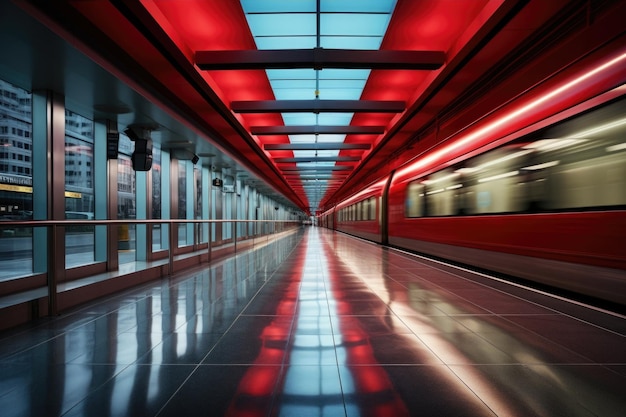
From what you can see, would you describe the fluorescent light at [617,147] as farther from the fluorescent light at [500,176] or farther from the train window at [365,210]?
the train window at [365,210]

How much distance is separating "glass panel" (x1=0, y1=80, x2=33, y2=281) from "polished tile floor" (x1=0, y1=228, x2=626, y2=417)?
1.57m

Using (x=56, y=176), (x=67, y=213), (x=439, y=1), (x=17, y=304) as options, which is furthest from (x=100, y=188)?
(x=439, y=1)

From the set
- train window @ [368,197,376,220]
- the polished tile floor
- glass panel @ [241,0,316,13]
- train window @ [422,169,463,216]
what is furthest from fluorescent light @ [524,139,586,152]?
train window @ [368,197,376,220]

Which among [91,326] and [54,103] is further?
[54,103]

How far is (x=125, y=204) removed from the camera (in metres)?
7.18

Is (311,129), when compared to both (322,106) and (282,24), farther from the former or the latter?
(282,24)

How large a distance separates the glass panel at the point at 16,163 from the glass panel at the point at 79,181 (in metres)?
0.54

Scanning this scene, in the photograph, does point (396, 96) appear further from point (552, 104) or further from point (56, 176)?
point (56, 176)

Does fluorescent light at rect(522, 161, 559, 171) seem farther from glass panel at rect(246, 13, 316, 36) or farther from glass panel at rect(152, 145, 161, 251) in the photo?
glass panel at rect(152, 145, 161, 251)

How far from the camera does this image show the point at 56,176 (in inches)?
195

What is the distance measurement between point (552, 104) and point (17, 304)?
21.4 ft

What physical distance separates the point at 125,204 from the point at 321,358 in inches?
253

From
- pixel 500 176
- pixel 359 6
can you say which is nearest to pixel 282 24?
pixel 359 6

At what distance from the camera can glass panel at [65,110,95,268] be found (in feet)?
17.8
